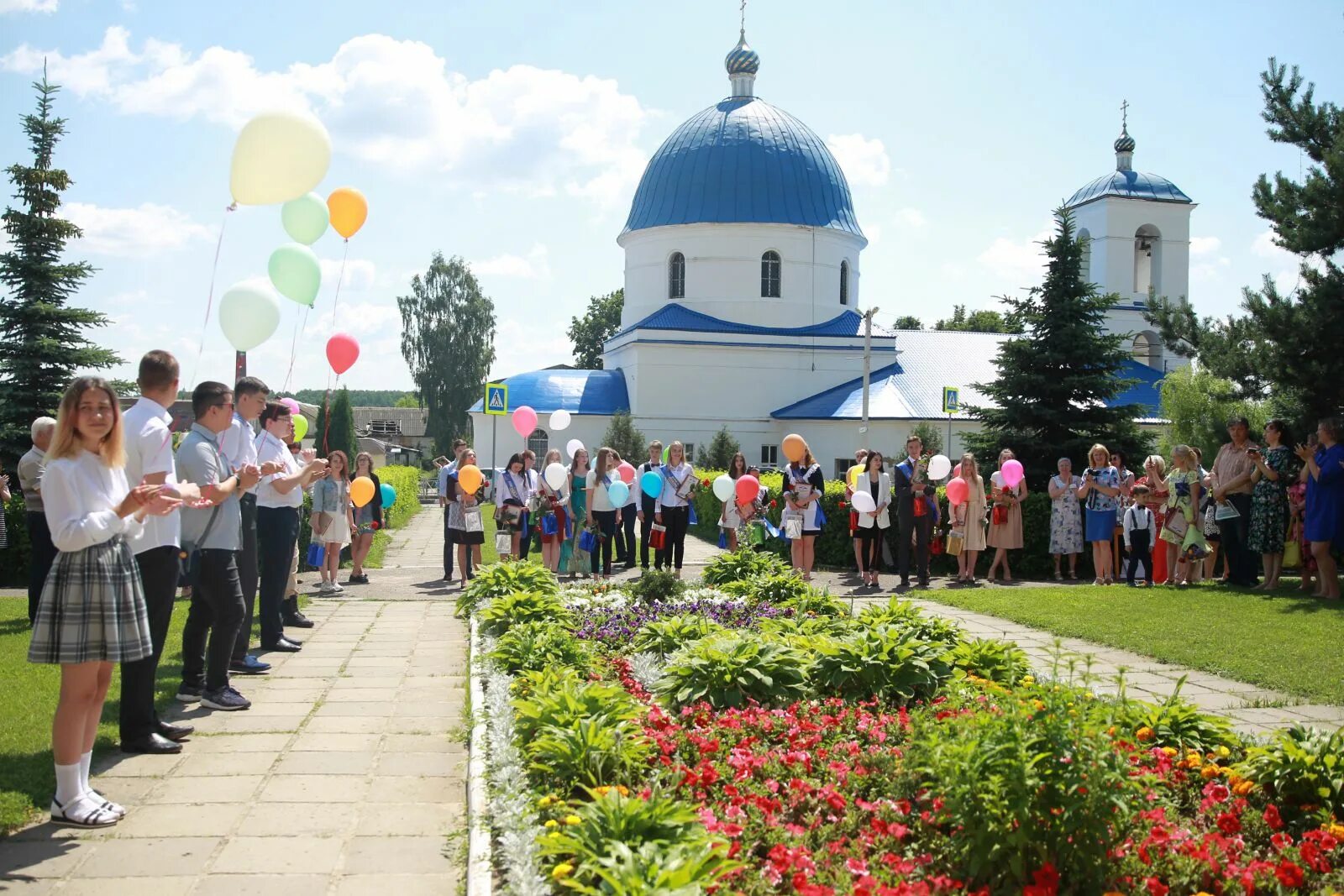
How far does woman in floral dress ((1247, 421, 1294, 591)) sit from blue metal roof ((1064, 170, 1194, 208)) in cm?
3226

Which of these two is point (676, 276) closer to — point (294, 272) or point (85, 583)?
point (294, 272)

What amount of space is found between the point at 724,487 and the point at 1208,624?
20.6ft

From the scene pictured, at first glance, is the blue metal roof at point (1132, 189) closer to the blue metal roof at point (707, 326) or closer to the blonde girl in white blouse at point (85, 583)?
the blue metal roof at point (707, 326)

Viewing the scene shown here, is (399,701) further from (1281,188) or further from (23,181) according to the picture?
(23,181)

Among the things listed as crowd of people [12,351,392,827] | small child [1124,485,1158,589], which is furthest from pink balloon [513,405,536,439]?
small child [1124,485,1158,589]

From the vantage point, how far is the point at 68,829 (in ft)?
15.1

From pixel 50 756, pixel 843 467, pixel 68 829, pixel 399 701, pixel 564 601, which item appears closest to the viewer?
pixel 68 829

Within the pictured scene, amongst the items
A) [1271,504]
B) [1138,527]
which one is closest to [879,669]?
[1271,504]

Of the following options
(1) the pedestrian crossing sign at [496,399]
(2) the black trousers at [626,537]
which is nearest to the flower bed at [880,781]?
(2) the black trousers at [626,537]

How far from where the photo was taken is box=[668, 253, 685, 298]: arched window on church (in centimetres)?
4253

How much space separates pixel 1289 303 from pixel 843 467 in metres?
26.3

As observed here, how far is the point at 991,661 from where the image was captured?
6.76 metres

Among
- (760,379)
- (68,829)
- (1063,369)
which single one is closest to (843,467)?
(760,379)

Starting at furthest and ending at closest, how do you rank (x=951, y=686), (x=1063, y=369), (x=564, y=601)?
(x=1063, y=369)
(x=564, y=601)
(x=951, y=686)
